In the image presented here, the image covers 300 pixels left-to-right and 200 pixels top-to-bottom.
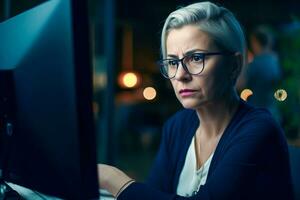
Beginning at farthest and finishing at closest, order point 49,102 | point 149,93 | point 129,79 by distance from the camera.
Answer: point 149,93 < point 129,79 < point 49,102

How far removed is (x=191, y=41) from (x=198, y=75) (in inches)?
3.5

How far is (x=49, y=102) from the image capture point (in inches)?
A: 36.9

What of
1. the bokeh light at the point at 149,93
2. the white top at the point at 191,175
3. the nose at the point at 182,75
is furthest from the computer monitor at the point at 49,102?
the bokeh light at the point at 149,93

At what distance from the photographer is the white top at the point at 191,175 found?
139cm

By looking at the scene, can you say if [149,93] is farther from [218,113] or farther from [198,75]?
[198,75]

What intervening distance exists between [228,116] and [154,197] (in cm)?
38

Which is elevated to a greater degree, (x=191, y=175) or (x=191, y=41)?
(x=191, y=41)

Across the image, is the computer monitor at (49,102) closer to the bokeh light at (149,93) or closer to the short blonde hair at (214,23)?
the short blonde hair at (214,23)

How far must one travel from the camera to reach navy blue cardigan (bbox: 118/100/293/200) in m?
1.17

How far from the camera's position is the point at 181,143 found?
59.8 inches

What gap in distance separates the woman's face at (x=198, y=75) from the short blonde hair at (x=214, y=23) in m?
0.02

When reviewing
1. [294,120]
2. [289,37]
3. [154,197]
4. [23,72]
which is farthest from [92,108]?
[289,37]

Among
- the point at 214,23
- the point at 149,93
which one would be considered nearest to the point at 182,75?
the point at 214,23

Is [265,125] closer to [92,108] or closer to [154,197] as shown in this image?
[154,197]
